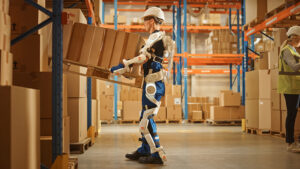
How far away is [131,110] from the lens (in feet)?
42.6

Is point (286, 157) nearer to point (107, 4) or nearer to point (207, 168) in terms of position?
point (207, 168)

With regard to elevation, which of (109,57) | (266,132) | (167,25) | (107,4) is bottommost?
(266,132)

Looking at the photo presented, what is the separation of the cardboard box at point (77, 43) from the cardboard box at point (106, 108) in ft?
28.6

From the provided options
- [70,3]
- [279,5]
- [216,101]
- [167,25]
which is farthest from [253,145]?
[167,25]

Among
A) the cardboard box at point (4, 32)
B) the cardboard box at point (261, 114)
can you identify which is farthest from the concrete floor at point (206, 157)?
the cardboard box at point (4, 32)

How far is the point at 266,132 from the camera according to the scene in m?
8.89

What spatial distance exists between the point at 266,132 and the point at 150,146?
5.43 metres

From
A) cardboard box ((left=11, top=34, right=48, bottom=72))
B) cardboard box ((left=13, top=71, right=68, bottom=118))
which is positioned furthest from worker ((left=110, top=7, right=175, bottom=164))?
cardboard box ((left=11, top=34, right=48, bottom=72))

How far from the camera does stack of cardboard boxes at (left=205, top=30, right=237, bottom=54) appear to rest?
1464 centimetres

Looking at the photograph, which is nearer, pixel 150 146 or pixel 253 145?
pixel 150 146

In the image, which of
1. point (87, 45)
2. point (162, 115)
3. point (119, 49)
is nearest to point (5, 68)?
point (87, 45)

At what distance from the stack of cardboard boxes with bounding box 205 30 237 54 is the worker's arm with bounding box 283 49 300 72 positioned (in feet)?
30.0

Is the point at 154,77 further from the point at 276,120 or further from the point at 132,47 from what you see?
the point at 276,120

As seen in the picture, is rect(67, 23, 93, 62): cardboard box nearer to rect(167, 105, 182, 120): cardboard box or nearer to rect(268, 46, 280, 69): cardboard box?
rect(268, 46, 280, 69): cardboard box
